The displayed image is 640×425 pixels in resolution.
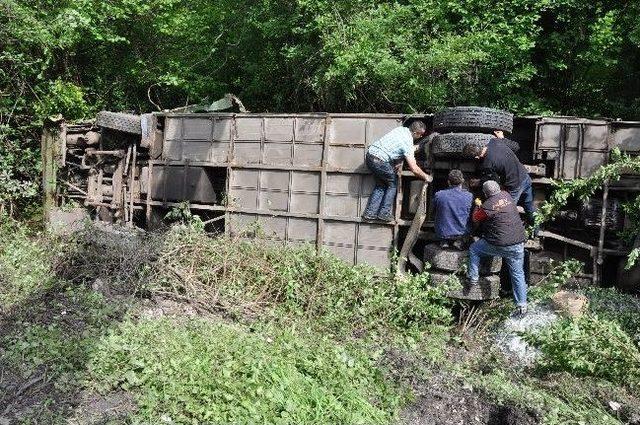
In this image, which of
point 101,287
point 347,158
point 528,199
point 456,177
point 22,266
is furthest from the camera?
point 347,158

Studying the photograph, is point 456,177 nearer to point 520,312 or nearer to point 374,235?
point 374,235

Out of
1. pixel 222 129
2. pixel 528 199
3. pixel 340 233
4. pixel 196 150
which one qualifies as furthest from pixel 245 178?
pixel 528 199

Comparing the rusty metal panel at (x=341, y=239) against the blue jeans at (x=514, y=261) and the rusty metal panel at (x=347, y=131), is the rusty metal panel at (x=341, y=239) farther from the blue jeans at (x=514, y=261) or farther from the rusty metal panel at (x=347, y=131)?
the blue jeans at (x=514, y=261)

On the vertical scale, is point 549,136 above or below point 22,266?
above

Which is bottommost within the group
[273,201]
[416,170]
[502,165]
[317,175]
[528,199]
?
[273,201]

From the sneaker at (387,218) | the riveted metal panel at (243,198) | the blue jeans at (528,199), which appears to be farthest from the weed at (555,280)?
the riveted metal panel at (243,198)

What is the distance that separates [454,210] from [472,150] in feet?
2.58

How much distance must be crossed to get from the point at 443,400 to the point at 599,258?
3301mm

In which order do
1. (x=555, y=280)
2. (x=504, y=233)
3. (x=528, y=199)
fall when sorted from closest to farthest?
1. (x=504, y=233)
2. (x=555, y=280)
3. (x=528, y=199)

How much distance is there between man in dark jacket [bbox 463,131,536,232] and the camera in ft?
22.4

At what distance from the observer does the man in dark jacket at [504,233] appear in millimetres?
6559

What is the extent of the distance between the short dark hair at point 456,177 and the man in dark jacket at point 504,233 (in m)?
0.39

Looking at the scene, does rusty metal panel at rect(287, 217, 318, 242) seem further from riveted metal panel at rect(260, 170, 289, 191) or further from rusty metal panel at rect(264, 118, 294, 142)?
rusty metal panel at rect(264, 118, 294, 142)

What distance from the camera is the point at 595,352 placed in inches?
213
